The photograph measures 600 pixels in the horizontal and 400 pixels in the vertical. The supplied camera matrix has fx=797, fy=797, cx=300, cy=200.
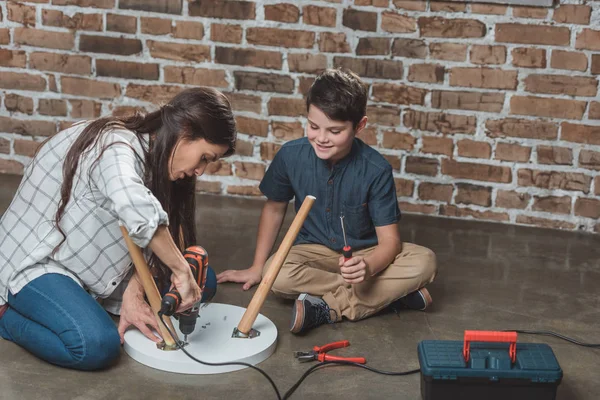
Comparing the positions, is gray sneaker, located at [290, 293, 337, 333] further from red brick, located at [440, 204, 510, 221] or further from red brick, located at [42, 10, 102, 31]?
red brick, located at [42, 10, 102, 31]

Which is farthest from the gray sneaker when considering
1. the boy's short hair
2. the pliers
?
the boy's short hair

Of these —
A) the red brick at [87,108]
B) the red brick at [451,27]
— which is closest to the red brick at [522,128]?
the red brick at [451,27]

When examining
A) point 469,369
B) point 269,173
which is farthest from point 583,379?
point 269,173

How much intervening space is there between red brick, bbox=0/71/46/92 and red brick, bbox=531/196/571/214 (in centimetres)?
205

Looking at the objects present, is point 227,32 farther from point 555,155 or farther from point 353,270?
point 353,270

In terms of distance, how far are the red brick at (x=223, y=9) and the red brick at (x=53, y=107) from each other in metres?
0.67

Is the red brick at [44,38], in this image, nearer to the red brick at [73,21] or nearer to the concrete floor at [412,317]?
the red brick at [73,21]

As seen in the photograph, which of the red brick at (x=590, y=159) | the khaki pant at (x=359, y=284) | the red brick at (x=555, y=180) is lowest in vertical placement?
the khaki pant at (x=359, y=284)

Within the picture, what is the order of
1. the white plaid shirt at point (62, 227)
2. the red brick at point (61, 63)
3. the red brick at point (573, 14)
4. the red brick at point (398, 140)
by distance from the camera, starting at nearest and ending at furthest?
1. the white plaid shirt at point (62, 227)
2. the red brick at point (573, 14)
3. the red brick at point (398, 140)
4. the red brick at point (61, 63)

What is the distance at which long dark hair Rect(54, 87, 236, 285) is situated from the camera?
1.76 m

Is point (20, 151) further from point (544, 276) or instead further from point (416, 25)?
point (544, 276)

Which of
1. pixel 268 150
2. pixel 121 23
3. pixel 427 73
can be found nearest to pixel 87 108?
pixel 121 23

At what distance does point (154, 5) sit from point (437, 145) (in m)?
1.24

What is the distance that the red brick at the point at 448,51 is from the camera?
3016 millimetres
